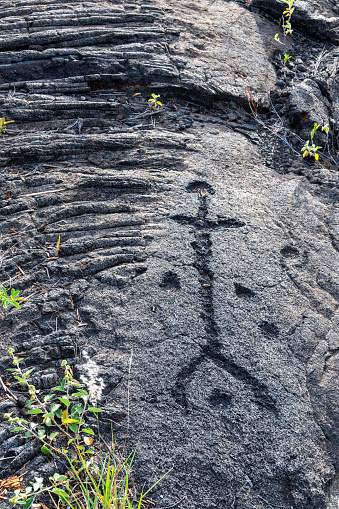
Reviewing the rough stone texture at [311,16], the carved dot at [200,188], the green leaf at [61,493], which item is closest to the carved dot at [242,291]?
the carved dot at [200,188]

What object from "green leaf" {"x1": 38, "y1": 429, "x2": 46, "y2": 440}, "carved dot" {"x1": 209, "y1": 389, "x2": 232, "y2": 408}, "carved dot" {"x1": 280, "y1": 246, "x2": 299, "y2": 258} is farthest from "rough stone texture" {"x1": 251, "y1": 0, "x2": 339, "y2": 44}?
"green leaf" {"x1": 38, "y1": 429, "x2": 46, "y2": 440}

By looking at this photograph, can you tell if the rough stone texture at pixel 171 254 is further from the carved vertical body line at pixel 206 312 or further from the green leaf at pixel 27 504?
the green leaf at pixel 27 504

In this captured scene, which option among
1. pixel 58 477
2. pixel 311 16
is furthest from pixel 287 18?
pixel 58 477

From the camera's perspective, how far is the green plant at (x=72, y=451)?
1592mm

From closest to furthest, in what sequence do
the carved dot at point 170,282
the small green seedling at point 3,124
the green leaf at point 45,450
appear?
the green leaf at point 45,450 → the carved dot at point 170,282 → the small green seedling at point 3,124

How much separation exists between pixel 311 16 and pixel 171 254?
339 cm

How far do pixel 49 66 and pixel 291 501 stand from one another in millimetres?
3452

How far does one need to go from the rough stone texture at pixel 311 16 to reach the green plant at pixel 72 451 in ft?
13.7

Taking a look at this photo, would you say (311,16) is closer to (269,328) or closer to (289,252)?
(289,252)

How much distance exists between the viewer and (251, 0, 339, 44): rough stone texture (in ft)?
13.8

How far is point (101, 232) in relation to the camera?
8.21 feet

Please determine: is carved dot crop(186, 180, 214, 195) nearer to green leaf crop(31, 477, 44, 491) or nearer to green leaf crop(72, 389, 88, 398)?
green leaf crop(72, 389, 88, 398)

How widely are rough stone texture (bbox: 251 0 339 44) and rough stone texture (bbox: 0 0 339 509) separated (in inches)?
34.1

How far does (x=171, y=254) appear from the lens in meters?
2.41
